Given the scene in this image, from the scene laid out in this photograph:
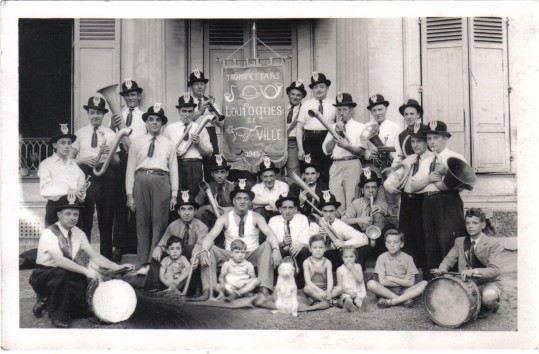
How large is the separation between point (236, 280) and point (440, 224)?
2.53m

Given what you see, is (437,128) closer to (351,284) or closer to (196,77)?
(351,284)

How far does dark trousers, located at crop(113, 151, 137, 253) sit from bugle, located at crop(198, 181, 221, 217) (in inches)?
37.1

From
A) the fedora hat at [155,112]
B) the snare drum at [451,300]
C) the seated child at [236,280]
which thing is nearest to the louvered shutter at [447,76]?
the snare drum at [451,300]

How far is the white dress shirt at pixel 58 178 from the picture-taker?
32.3 feet

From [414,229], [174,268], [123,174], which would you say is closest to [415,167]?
[414,229]

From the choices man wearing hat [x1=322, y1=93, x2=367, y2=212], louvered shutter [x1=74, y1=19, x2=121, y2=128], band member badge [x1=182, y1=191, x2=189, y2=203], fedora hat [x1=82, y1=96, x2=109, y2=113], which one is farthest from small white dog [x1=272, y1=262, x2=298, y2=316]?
louvered shutter [x1=74, y1=19, x2=121, y2=128]

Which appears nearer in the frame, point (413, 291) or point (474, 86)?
point (413, 291)

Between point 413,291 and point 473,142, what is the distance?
230 cm

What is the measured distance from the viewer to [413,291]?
9.27 metres

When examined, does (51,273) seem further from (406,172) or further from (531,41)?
(531,41)

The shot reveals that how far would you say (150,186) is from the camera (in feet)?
32.0

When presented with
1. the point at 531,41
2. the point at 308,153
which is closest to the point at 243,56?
the point at 308,153

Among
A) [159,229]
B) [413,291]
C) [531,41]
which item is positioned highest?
[531,41]

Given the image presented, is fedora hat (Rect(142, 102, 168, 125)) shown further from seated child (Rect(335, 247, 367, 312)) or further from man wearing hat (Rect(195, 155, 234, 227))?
seated child (Rect(335, 247, 367, 312))
